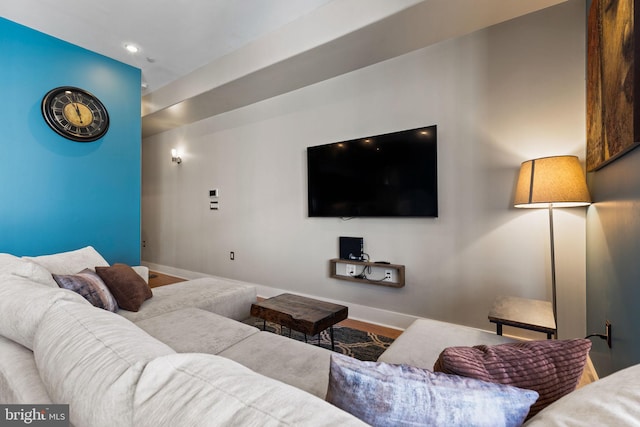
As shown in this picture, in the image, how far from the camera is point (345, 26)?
7.50ft

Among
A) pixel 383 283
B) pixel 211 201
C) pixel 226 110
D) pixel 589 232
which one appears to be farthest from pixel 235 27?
pixel 589 232

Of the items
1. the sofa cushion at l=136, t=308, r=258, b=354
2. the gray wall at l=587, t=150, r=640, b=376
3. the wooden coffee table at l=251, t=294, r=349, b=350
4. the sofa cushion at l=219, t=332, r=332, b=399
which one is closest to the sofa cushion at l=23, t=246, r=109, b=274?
the sofa cushion at l=136, t=308, r=258, b=354

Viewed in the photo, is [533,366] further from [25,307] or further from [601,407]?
[25,307]

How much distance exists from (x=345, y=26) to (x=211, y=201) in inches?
125

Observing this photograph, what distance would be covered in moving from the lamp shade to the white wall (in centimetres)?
41

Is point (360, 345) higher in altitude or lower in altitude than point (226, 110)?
lower

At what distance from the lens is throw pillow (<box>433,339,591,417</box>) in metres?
0.69

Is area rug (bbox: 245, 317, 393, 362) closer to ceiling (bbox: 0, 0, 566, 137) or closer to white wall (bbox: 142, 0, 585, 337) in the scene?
white wall (bbox: 142, 0, 585, 337)

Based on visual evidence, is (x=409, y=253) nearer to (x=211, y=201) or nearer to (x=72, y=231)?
(x=211, y=201)

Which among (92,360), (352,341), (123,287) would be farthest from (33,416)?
(352,341)

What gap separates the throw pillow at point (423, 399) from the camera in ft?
1.77

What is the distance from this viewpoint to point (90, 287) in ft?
5.79

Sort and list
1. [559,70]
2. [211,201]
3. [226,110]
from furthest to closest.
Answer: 1. [211,201]
2. [226,110]
3. [559,70]

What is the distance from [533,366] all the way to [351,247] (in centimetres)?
233
